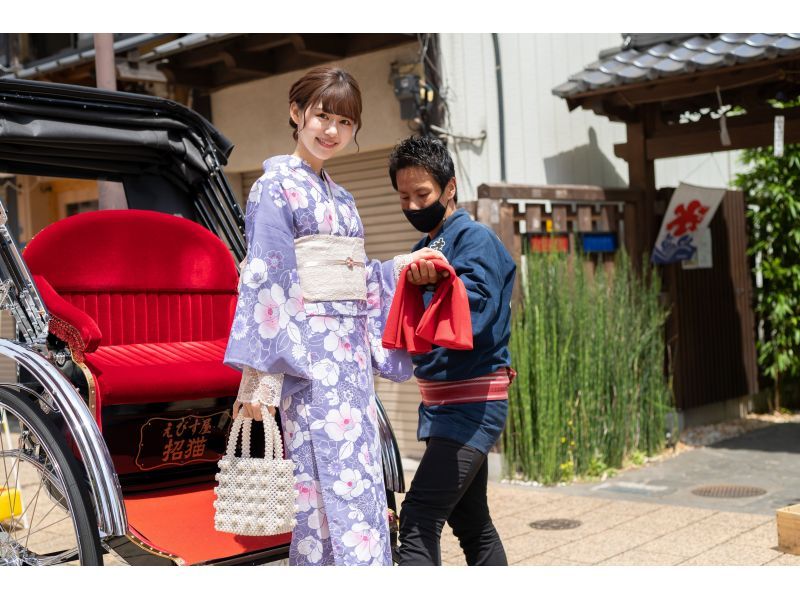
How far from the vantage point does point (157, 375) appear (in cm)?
336

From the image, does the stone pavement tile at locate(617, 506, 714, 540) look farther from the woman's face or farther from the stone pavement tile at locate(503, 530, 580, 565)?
the woman's face

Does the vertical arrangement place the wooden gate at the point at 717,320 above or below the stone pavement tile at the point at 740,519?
above

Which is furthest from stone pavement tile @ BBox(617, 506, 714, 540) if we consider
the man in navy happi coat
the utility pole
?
the utility pole

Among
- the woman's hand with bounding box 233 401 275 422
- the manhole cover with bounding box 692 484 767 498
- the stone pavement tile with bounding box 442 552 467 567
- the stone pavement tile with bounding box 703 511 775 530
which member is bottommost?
the manhole cover with bounding box 692 484 767 498

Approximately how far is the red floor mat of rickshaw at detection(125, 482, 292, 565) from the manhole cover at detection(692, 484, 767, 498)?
3.58 meters

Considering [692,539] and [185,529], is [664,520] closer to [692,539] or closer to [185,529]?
[692,539]

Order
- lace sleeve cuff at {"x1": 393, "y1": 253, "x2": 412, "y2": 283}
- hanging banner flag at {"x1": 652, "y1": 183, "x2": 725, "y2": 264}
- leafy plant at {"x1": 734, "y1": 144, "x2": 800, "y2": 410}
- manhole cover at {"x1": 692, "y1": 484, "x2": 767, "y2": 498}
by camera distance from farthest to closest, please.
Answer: leafy plant at {"x1": 734, "y1": 144, "x2": 800, "y2": 410}, hanging banner flag at {"x1": 652, "y1": 183, "x2": 725, "y2": 264}, manhole cover at {"x1": 692, "y1": 484, "x2": 767, "y2": 498}, lace sleeve cuff at {"x1": 393, "y1": 253, "x2": 412, "y2": 283}

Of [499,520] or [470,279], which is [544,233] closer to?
[499,520]

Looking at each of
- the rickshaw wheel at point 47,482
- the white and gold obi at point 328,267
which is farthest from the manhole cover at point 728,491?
the rickshaw wheel at point 47,482

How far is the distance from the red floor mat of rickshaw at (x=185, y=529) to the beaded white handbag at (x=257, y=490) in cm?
40

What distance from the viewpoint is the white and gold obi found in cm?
268

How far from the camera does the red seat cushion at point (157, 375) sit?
10.7ft

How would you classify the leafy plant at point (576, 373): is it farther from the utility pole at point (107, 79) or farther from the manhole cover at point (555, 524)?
the utility pole at point (107, 79)

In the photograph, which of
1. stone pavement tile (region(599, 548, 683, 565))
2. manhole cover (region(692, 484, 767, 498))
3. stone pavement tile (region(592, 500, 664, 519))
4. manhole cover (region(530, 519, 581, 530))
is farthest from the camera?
manhole cover (region(692, 484, 767, 498))
